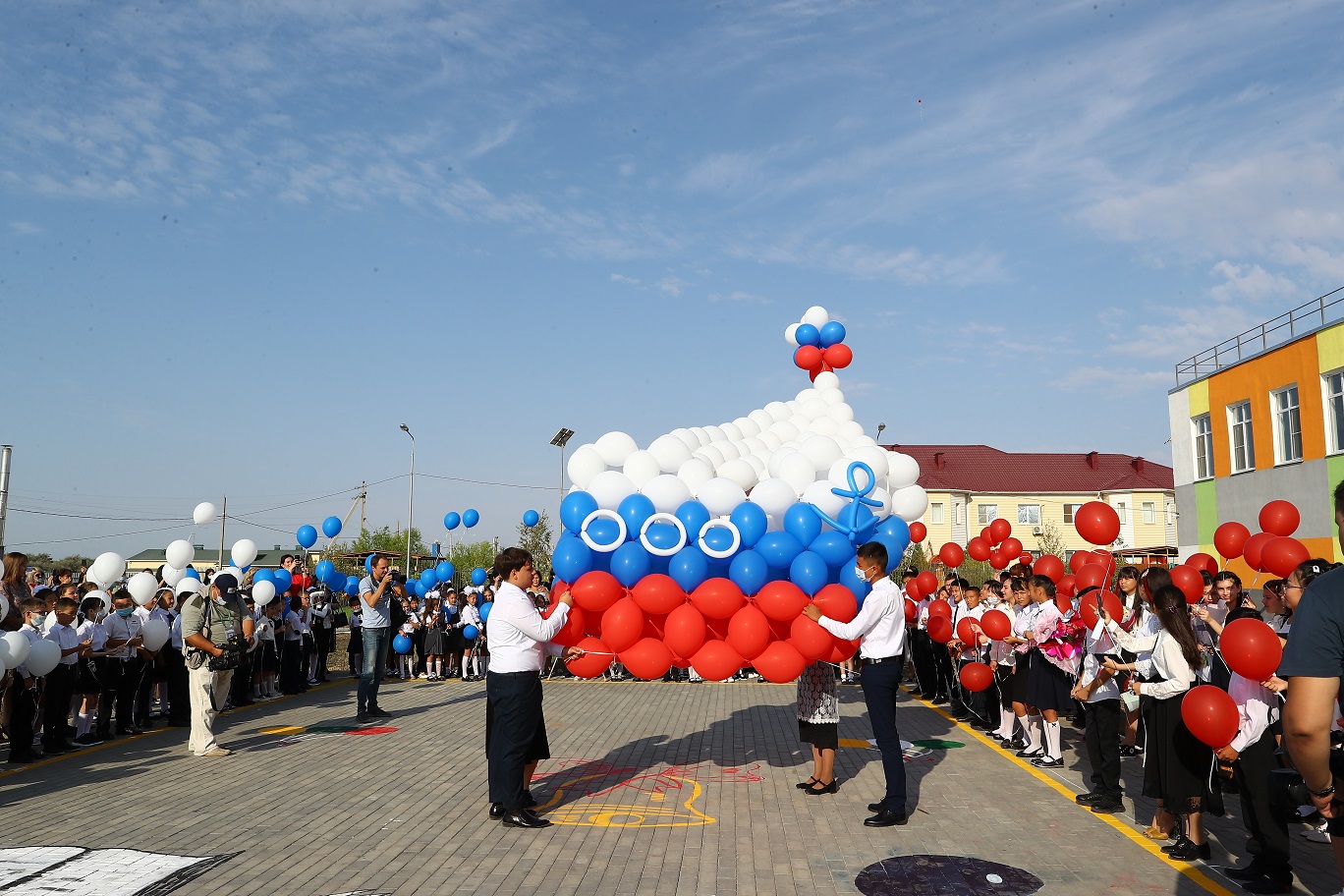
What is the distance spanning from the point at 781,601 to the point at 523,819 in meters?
2.41

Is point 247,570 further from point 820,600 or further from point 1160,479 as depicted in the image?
point 1160,479

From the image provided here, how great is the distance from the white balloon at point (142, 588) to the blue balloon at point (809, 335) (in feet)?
26.4

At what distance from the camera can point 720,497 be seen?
7176mm

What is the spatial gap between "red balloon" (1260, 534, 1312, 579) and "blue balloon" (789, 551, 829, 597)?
3345 mm

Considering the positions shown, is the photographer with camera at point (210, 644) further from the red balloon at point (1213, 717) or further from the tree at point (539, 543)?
the tree at point (539, 543)

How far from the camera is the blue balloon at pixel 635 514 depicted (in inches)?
279

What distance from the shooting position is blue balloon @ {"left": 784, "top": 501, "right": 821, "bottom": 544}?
712 centimetres

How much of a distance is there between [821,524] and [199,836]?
4993mm

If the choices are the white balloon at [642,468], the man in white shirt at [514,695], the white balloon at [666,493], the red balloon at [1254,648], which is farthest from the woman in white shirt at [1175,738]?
the man in white shirt at [514,695]

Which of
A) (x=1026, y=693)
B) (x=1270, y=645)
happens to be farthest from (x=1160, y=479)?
(x=1270, y=645)

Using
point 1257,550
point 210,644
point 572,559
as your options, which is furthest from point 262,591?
point 1257,550

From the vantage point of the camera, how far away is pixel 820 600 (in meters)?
6.74

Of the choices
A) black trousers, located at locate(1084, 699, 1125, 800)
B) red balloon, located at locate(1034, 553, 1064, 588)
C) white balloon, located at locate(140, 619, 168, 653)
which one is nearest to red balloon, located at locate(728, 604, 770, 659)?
black trousers, located at locate(1084, 699, 1125, 800)

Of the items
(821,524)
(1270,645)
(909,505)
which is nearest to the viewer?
(1270,645)
